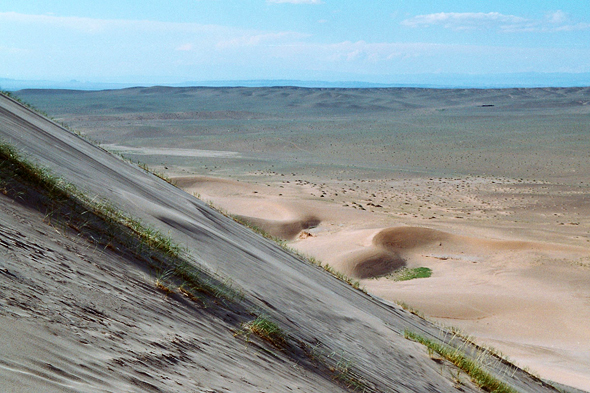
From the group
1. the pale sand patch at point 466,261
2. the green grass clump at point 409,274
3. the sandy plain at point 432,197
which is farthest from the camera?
the green grass clump at point 409,274

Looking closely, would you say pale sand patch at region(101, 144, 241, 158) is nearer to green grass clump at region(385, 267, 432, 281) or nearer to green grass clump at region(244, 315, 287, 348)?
green grass clump at region(385, 267, 432, 281)

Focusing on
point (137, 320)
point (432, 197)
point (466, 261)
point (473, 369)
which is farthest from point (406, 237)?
point (137, 320)

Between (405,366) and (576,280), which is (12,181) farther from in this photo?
(576,280)

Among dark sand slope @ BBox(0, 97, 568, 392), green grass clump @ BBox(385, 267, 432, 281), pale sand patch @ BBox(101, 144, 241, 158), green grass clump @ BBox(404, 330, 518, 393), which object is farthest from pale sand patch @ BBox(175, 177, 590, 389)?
pale sand patch @ BBox(101, 144, 241, 158)

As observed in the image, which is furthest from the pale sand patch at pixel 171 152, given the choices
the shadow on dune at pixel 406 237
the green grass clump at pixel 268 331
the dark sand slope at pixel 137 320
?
the green grass clump at pixel 268 331

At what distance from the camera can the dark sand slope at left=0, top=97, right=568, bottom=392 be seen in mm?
2072

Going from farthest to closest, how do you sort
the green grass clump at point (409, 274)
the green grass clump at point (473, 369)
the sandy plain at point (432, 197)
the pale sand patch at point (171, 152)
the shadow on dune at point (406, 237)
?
the pale sand patch at point (171, 152) < the shadow on dune at point (406, 237) < the green grass clump at point (409, 274) < the sandy plain at point (432, 197) < the green grass clump at point (473, 369)

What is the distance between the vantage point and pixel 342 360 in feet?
12.3

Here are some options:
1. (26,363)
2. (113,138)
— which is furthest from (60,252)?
(113,138)

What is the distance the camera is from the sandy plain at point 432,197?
11219 millimetres

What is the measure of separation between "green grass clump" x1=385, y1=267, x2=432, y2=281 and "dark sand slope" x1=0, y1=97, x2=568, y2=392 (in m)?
7.60

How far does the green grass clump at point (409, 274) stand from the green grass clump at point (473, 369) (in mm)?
8361

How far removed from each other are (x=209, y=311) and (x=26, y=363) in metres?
1.54

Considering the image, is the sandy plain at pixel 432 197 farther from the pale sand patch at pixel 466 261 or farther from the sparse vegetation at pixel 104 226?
the sparse vegetation at pixel 104 226
